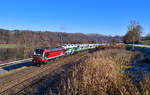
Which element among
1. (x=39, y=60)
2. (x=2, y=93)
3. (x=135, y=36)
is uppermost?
(x=135, y=36)

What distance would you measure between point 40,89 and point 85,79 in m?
5.67

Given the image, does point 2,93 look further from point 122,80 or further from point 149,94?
point 149,94

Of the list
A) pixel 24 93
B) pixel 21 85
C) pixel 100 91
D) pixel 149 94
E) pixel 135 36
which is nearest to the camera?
pixel 149 94

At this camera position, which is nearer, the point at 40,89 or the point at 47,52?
the point at 40,89

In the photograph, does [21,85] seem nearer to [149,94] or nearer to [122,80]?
[122,80]

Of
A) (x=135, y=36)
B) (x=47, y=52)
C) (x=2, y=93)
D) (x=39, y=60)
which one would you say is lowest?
(x=2, y=93)

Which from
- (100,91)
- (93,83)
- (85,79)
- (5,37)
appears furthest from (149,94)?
(5,37)

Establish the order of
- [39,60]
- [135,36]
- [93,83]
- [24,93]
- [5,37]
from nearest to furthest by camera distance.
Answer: [93,83], [24,93], [39,60], [135,36], [5,37]

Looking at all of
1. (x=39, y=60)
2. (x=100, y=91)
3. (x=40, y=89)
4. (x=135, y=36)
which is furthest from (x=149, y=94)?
(x=135, y=36)

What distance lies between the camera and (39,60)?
60.5ft

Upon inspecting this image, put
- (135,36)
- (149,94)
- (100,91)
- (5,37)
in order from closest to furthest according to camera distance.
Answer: (149,94)
(100,91)
(135,36)
(5,37)

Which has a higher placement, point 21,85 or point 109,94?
point 109,94

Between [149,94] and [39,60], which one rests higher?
[149,94]

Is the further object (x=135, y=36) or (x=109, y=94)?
(x=135, y=36)
